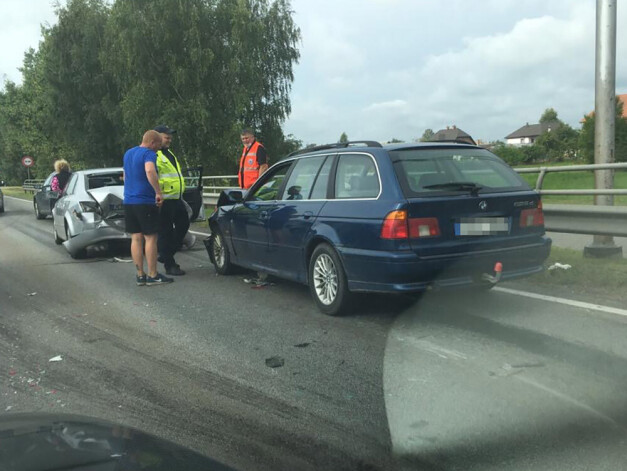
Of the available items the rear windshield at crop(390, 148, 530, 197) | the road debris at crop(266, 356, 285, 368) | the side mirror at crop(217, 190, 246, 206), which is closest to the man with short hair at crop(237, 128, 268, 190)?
the side mirror at crop(217, 190, 246, 206)

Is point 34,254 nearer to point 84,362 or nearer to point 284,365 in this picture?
point 84,362

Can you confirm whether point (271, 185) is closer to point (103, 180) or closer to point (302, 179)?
point (302, 179)

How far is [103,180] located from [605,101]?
7.93m

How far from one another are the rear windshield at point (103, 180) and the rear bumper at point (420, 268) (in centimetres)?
638

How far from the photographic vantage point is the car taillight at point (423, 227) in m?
4.89

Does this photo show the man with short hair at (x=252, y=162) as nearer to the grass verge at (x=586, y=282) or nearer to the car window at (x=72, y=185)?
the car window at (x=72, y=185)

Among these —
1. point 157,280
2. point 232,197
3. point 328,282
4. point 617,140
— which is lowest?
point 157,280

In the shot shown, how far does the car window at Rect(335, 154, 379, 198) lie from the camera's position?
5254 mm

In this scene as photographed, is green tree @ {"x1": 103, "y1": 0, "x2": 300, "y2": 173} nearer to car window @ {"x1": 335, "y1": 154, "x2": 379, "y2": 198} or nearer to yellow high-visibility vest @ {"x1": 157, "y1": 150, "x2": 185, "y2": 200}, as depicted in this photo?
yellow high-visibility vest @ {"x1": 157, "y1": 150, "x2": 185, "y2": 200}

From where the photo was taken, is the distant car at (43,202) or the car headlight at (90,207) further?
the distant car at (43,202)

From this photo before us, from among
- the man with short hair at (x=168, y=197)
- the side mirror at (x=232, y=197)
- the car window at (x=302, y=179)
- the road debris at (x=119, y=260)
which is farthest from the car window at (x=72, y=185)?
the car window at (x=302, y=179)

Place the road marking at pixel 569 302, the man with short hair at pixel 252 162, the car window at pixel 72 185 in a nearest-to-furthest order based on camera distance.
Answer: the road marking at pixel 569 302 < the man with short hair at pixel 252 162 < the car window at pixel 72 185

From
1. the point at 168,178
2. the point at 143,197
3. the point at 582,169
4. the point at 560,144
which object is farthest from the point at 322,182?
the point at 560,144

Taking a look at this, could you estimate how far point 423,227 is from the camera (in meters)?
4.93
